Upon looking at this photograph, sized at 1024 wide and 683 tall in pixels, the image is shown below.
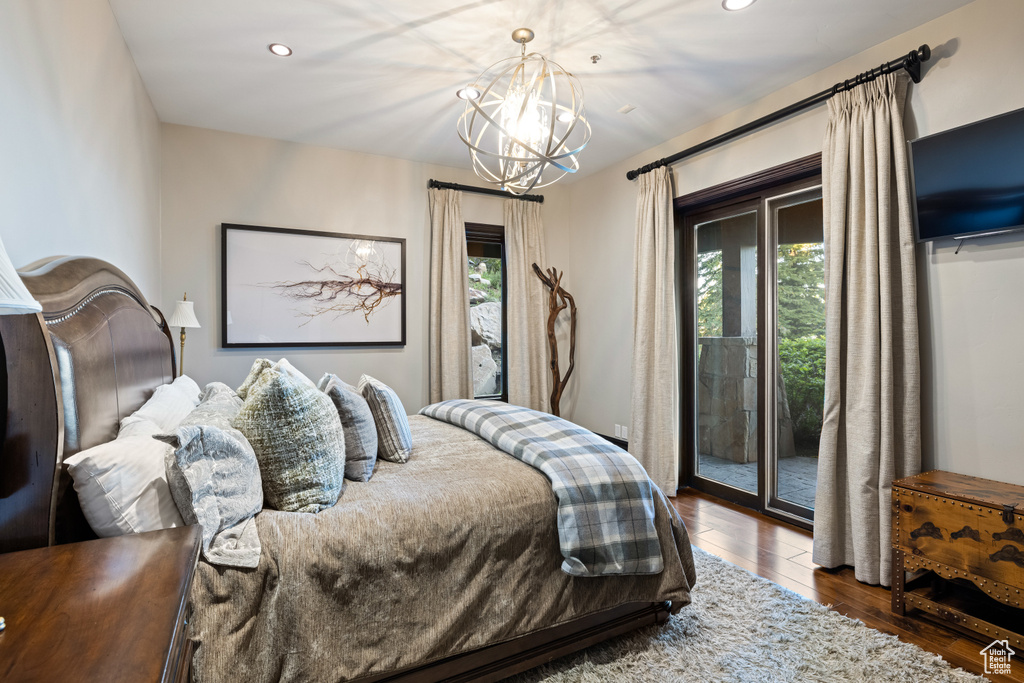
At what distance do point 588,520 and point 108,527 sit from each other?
4.36 ft

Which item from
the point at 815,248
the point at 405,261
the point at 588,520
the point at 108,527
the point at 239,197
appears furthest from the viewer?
the point at 405,261

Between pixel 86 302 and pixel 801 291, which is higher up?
pixel 801 291

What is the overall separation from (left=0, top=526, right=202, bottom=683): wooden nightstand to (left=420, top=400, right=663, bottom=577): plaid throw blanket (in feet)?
3.57

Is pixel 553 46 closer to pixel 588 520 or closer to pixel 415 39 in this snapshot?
pixel 415 39

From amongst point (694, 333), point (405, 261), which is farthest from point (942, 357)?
point (405, 261)

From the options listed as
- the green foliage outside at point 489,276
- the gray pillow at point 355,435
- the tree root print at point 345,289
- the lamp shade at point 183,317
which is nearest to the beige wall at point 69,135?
the lamp shade at point 183,317

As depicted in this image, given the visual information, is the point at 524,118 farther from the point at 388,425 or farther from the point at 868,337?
the point at 868,337

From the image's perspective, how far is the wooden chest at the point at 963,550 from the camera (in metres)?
1.81

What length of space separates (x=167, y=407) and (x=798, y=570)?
2898mm

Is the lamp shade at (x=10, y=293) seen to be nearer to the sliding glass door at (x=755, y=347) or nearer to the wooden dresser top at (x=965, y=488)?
the wooden dresser top at (x=965, y=488)

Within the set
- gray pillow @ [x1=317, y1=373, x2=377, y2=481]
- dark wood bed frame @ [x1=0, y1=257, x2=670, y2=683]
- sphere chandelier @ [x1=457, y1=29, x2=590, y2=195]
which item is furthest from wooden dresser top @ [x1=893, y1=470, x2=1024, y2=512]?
gray pillow @ [x1=317, y1=373, x2=377, y2=481]

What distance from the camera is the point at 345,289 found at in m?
3.92

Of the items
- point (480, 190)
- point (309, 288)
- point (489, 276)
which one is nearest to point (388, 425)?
point (309, 288)

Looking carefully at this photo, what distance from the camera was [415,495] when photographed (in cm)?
166
